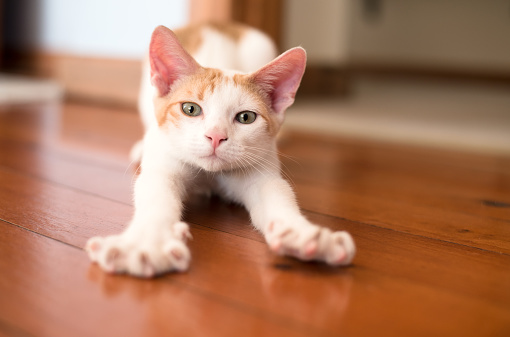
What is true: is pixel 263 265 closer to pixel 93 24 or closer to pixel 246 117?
pixel 246 117

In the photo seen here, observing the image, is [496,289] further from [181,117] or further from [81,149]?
[81,149]

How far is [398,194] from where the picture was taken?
60.9 inches

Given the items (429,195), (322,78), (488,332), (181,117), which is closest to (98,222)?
(181,117)

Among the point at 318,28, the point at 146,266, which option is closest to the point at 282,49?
the point at 318,28

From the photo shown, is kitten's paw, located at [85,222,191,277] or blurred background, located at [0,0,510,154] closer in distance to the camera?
kitten's paw, located at [85,222,191,277]

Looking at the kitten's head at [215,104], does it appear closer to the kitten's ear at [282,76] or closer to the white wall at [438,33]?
the kitten's ear at [282,76]

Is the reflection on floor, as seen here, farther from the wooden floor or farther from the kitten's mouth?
the kitten's mouth

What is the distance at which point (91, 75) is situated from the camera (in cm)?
354

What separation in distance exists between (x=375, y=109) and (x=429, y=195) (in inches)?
72.2

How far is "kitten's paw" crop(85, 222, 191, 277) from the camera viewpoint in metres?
0.83

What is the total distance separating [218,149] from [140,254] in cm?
31

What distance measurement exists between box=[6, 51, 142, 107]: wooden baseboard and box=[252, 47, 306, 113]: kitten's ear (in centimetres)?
214

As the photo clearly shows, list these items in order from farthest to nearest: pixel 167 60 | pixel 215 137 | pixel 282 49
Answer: pixel 282 49 → pixel 167 60 → pixel 215 137

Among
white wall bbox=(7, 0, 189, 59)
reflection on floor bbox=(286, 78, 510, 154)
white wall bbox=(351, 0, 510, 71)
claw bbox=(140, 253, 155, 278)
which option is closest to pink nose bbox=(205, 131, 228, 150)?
claw bbox=(140, 253, 155, 278)
